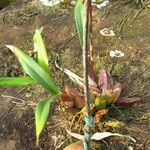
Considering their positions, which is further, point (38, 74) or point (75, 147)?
point (38, 74)

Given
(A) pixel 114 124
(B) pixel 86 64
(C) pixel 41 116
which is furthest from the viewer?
(A) pixel 114 124

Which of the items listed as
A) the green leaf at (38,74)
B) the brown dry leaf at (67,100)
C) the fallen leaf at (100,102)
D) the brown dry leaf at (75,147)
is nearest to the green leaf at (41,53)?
the green leaf at (38,74)

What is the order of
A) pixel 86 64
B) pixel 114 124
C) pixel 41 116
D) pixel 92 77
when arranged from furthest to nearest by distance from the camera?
pixel 92 77, pixel 114 124, pixel 41 116, pixel 86 64

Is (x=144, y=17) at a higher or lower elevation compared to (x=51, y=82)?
lower

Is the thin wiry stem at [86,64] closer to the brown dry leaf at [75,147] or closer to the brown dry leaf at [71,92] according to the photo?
the brown dry leaf at [75,147]

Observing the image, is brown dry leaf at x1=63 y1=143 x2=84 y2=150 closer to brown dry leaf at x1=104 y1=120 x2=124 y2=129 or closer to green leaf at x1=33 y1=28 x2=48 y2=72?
brown dry leaf at x1=104 y1=120 x2=124 y2=129

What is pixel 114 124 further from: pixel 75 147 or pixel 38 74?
pixel 38 74

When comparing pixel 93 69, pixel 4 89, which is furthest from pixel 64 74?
pixel 4 89

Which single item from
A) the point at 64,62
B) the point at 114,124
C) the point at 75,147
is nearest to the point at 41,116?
the point at 75,147

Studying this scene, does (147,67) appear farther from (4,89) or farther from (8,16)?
(8,16)
